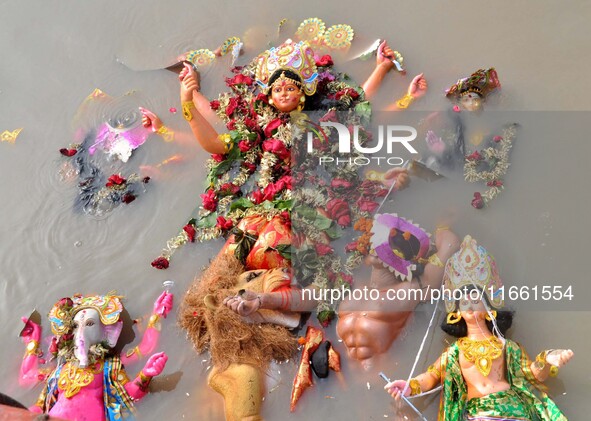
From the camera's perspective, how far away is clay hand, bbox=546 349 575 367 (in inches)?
165

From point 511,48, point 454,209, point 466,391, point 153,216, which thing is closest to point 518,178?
point 454,209

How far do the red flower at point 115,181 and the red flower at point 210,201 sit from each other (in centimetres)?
105

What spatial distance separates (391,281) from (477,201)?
1204 mm

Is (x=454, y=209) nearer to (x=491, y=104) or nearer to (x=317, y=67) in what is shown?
(x=491, y=104)

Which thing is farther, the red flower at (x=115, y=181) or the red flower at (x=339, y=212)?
the red flower at (x=115, y=181)

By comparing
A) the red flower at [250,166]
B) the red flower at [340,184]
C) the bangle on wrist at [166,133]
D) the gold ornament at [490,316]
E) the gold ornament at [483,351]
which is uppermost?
the bangle on wrist at [166,133]

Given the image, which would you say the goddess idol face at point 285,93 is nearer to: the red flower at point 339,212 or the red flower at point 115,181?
the red flower at point 339,212

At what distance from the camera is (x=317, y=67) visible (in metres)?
6.80

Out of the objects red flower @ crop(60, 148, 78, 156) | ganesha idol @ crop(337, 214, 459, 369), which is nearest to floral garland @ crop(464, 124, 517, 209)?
ganesha idol @ crop(337, 214, 459, 369)

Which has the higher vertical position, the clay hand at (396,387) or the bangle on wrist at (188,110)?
the bangle on wrist at (188,110)

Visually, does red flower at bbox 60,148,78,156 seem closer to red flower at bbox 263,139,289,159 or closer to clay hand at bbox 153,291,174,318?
clay hand at bbox 153,291,174,318

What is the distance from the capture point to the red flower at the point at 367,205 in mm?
5625

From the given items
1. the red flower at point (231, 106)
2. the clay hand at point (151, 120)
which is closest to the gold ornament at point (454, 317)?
the red flower at point (231, 106)

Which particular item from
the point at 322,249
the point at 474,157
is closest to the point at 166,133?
the point at 322,249
